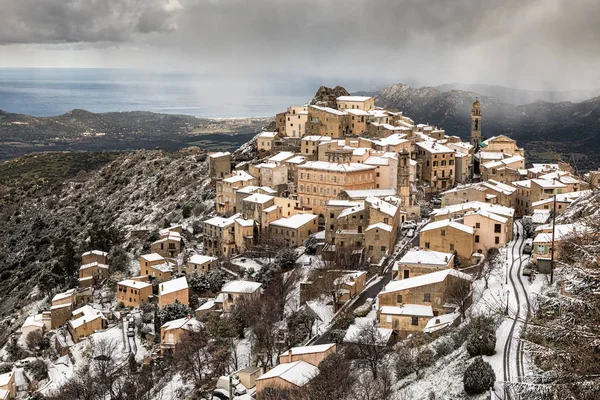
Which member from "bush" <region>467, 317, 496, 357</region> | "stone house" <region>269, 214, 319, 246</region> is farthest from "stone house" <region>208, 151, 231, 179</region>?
"bush" <region>467, 317, 496, 357</region>

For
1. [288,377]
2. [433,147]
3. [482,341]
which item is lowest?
[288,377]

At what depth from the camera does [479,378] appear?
18938 millimetres

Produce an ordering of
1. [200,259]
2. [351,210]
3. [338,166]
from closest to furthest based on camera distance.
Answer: [351,210] → [200,259] → [338,166]

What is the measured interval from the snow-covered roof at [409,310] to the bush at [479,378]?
10.2 m

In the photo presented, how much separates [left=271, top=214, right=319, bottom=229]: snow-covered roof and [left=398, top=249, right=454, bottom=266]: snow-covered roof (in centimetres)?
1331

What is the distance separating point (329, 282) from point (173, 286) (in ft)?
41.8

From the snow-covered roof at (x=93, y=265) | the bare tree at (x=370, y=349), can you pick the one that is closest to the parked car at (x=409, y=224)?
the bare tree at (x=370, y=349)

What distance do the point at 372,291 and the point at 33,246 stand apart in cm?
5569

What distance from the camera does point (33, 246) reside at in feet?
260

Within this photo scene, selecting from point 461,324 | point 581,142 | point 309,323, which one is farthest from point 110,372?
point 581,142

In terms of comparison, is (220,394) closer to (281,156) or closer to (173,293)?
(173,293)

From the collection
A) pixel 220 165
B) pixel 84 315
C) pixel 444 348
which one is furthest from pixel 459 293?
pixel 220 165

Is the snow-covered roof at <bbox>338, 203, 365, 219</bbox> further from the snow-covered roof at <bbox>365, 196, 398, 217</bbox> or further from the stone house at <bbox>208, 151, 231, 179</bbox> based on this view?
the stone house at <bbox>208, 151, 231, 179</bbox>

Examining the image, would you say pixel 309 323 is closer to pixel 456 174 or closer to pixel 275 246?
pixel 275 246
